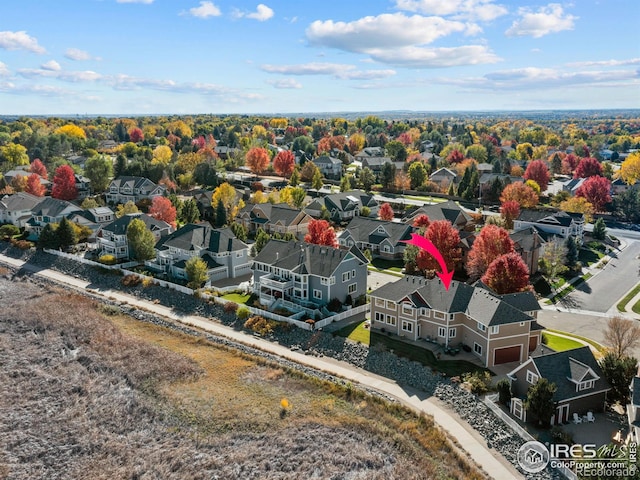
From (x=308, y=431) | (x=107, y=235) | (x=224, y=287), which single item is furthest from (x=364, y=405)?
(x=107, y=235)

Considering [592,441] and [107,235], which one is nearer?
[592,441]

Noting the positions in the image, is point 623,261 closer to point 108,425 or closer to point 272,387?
point 272,387

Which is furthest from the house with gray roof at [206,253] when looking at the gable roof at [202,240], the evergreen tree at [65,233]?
the evergreen tree at [65,233]

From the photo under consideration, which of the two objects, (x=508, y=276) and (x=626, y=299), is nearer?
(x=508, y=276)

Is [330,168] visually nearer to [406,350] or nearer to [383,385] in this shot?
[406,350]

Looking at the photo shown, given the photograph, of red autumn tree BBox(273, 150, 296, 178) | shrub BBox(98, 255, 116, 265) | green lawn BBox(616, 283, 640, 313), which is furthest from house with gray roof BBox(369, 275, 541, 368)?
red autumn tree BBox(273, 150, 296, 178)

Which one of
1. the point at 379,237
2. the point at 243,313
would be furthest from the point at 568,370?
the point at 379,237

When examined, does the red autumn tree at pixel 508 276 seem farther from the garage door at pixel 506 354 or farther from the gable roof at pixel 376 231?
the gable roof at pixel 376 231
